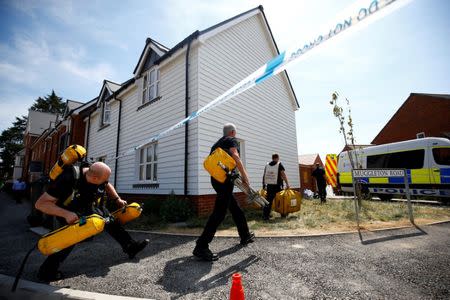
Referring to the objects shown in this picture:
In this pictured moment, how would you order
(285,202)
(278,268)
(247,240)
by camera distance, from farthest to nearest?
(285,202)
(247,240)
(278,268)

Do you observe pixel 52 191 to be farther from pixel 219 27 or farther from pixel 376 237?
pixel 219 27

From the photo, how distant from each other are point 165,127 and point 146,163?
2.06 m

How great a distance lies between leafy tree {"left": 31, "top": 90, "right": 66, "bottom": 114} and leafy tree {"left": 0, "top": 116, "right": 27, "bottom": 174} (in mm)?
5282

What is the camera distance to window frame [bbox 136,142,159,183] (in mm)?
8828

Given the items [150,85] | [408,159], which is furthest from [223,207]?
[408,159]

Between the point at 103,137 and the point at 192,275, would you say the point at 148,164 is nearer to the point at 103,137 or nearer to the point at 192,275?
the point at 103,137

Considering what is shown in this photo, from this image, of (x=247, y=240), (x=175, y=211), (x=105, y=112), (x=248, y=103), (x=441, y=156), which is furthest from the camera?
(x=105, y=112)

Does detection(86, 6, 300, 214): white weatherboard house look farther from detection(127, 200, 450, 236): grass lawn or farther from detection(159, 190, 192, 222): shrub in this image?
detection(127, 200, 450, 236): grass lawn

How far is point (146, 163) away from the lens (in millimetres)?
9281

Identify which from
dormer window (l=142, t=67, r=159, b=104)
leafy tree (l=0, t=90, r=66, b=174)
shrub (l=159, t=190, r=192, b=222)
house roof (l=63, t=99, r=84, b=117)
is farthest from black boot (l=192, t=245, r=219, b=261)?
leafy tree (l=0, t=90, r=66, b=174)

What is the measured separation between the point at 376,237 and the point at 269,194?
268 centimetres

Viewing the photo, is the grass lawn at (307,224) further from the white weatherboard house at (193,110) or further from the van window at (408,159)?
the van window at (408,159)

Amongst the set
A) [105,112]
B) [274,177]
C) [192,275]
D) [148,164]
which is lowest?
[192,275]

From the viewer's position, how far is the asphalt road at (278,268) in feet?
7.06
